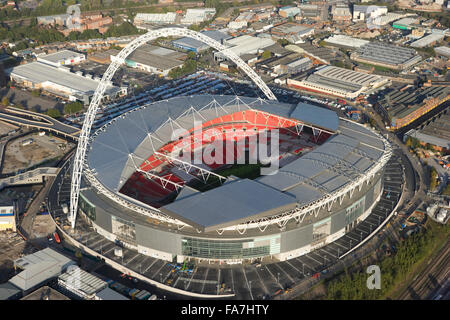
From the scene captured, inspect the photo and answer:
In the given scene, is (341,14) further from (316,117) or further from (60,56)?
(316,117)

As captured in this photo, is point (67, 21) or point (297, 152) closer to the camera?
point (297, 152)

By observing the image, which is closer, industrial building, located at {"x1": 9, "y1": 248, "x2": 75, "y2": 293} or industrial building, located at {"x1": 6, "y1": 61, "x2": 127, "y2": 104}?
industrial building, located at {"x1": 9, "y1": 248, "x2": 75, "y2": 293}

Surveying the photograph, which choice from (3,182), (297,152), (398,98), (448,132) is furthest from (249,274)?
(398,98)

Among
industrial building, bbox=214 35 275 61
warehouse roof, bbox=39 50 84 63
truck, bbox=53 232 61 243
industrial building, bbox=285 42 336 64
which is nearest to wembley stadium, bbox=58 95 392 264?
truck, bbox=53 232 61 243

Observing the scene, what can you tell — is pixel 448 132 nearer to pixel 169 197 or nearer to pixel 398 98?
pixel 398 98

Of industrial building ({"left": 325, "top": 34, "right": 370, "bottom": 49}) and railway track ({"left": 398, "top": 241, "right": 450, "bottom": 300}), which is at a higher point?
industrial building ({"left": 325, "top": 34, "right": 370, "bottom": 49})

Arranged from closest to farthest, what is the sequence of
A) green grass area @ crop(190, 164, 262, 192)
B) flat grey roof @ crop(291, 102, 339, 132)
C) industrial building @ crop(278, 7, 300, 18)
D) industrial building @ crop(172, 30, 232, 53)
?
green grass area @ crop(190, 164, 262, 192) < flat grey roof @ crop(291, 102, 339, 132) < industrial building @ crop(172, 30, 232, 53) < industrial building @ crop(278, 7, 300, 18)

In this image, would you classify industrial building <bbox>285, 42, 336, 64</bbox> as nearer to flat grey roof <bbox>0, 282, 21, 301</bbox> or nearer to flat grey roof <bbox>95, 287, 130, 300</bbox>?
flat grey roof <bbox>95, 287, 130, 300</bbox>

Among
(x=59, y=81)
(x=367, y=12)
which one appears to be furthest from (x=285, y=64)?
(x=367, y=12)
